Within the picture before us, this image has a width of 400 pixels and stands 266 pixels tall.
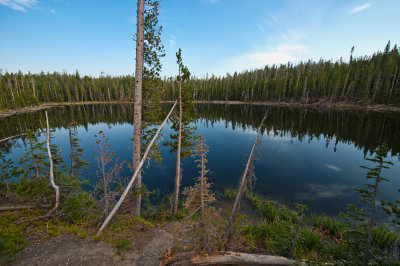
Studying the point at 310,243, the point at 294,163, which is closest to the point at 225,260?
the point at 310,243

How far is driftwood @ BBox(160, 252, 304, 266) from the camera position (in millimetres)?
5105

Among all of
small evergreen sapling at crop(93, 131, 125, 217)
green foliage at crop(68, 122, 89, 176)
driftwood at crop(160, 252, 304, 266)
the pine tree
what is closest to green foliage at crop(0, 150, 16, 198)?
green foliage at crop(68, 122, 89, 176)

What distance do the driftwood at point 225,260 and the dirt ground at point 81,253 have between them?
0.74m

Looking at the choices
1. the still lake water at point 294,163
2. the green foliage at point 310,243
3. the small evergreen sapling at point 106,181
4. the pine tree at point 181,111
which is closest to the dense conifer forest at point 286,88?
the still lake water at point 294,163

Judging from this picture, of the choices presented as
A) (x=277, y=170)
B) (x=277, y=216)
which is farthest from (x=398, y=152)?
(x=277, y=216)

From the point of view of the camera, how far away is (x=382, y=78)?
7181 cm

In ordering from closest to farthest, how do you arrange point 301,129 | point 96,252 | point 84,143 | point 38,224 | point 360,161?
point 96,252
point 38,224
point 360,161
point 84,143
point 301,129

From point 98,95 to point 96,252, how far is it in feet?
421

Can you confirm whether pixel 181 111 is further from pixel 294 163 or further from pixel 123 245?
pixel 294 163

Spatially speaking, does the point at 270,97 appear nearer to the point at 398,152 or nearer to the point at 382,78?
the point at 382,78

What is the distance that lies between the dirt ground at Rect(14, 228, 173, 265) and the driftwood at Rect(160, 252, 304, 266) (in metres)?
0.74

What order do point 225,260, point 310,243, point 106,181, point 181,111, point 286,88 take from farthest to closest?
point 286,88
point 181,111
point 106,181
point 310,243
point 225,260

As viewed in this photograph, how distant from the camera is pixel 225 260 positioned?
5234 mm

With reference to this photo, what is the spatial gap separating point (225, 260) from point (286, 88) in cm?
10372
